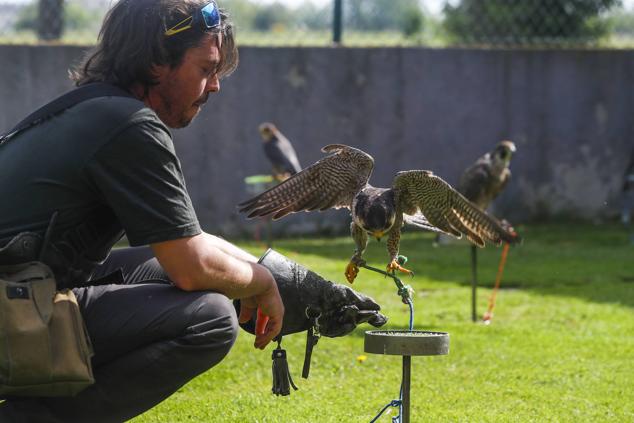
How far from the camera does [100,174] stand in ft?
8.77

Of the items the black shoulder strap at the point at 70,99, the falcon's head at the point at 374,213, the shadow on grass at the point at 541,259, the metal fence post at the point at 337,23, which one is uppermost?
the black shoulder strap at the point at 70,99

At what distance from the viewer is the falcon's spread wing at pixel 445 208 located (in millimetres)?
4082

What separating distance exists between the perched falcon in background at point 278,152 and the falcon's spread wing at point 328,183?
5.26 meters

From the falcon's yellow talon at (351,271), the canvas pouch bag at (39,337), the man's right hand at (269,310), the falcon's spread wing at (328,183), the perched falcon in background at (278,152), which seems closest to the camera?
the canvas pouch bag at (39,337)

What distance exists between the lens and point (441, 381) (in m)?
4.51

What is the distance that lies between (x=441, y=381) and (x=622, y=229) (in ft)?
24.5

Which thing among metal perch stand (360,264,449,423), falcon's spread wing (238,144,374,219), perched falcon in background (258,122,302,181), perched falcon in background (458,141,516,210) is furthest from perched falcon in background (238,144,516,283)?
perched falcon in background (258,122,302,181)

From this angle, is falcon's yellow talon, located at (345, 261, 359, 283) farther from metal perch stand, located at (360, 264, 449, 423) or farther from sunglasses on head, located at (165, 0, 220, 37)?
sunglasses on head, located at (165, 0, 220, 37)

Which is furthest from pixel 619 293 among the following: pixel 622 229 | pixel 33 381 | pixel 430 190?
pixel 33 381

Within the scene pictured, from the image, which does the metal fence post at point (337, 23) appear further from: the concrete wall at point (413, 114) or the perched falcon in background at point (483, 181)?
the perched falcon in background at point (483, 181)

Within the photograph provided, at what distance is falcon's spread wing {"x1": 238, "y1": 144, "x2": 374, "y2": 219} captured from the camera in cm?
421

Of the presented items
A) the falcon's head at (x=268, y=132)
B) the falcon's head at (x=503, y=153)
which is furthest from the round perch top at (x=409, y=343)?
the falcon's head at (x=268, y=132)

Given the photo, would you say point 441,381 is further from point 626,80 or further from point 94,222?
point 626,80

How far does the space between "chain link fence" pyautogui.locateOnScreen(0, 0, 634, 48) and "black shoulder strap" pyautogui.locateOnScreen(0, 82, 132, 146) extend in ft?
24.9
